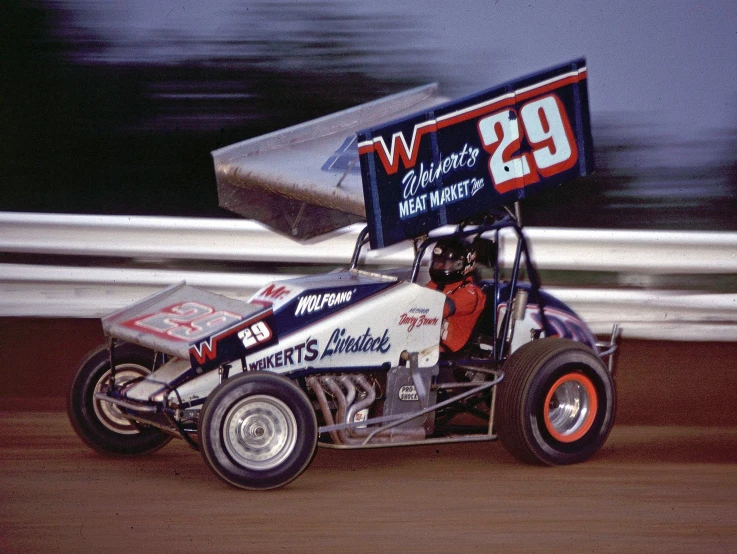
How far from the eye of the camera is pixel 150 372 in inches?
260

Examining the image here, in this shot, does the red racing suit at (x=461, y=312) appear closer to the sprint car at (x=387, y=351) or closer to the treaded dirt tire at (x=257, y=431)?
the sprint car at (x=387, y=351)

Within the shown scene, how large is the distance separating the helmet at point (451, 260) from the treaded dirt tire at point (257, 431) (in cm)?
140

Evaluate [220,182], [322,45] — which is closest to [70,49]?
[322,45]

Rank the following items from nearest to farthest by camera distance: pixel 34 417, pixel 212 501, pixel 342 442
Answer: pixel 212 501 < pixel 342 442 < pixel 34 417

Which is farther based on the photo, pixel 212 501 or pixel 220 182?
pixel 220 182

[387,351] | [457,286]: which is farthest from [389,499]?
[457,286]

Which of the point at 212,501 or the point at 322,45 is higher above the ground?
the point at 322,45

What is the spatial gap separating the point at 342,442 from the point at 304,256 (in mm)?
3133

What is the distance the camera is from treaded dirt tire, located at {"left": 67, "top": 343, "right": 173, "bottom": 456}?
6.53m

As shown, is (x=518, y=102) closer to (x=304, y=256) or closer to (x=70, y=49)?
(x=304, y=256)

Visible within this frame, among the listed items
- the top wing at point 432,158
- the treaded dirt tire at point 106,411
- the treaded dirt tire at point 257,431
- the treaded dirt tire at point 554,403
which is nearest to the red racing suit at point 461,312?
the treaded dirt tire at point 554,403

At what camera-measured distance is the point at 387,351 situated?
6262 millimetres

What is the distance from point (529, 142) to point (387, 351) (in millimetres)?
1434

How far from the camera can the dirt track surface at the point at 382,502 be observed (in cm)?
491
